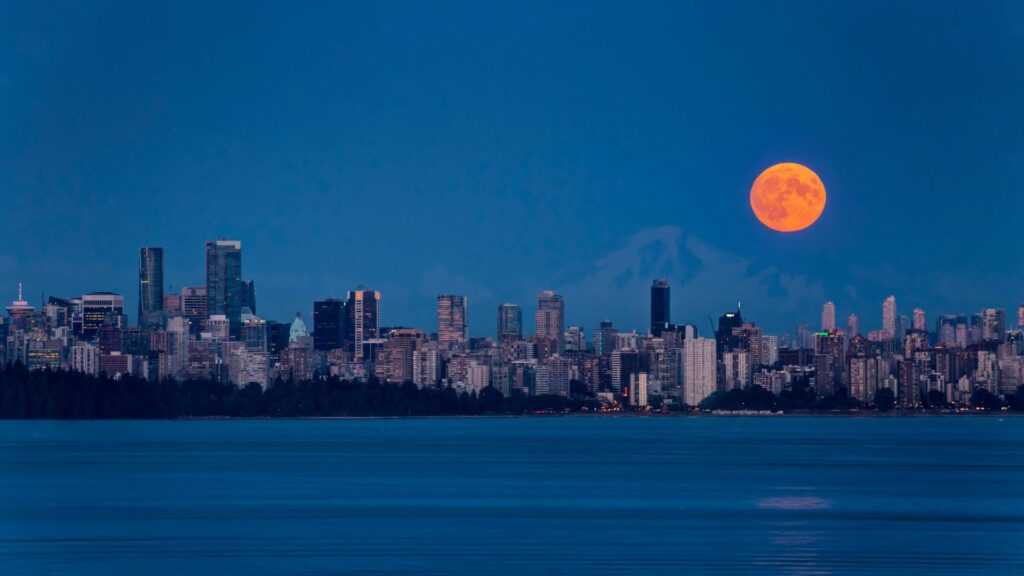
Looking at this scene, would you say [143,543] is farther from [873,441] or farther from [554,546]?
[873,441]

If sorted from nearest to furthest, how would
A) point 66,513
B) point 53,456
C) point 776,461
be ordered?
point 66,513 < point 776,461 < point 53,456

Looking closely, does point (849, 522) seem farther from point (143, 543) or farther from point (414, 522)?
point (143, 543)

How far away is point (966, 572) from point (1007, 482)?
42990 mm

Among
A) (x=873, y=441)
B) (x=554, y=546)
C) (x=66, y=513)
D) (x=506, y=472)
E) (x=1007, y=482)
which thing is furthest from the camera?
(x=873, y=441)

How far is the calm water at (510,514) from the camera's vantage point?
1745 inches

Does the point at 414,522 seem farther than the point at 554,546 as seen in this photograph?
Yes

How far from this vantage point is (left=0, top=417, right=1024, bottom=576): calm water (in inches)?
1745

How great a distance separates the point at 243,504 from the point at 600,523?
1690 cm

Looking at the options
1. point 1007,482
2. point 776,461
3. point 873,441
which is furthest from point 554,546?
point 873,441

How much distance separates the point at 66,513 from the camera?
62.2 meters

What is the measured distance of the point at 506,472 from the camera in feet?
306

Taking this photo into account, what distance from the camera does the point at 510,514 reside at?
60.6 meters

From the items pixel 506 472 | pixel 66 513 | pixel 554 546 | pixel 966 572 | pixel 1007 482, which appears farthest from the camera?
pixel 506 472

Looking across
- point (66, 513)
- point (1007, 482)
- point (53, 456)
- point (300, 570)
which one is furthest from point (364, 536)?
point (53, 456)
